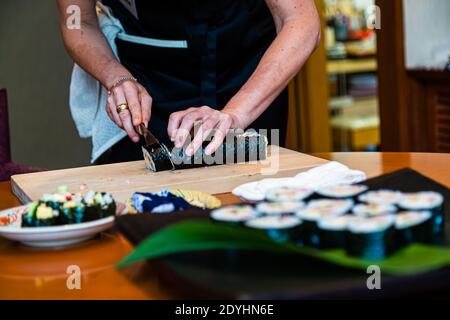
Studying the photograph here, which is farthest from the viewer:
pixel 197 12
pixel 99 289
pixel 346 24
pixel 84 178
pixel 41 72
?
pixel 346 24

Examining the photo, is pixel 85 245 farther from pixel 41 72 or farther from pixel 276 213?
pixel 41 72

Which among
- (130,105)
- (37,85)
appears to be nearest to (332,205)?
(130,105)

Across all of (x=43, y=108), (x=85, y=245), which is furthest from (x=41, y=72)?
(x=85, y=245)

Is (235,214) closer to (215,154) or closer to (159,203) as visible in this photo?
(159,203)

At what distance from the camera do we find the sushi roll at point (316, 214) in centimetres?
88

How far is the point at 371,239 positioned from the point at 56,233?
473 millimetres

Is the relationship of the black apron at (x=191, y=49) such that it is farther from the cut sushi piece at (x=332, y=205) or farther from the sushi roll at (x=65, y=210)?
the cut sushi piece at (x=332, y=205)

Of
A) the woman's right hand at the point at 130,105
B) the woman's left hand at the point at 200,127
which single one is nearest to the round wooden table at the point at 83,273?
the woman's left hand at the point at 200,127

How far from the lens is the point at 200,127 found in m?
1.59

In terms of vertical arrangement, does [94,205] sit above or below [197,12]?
below

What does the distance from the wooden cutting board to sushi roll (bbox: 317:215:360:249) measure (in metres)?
0.60

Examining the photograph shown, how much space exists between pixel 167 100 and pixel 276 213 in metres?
1.18
